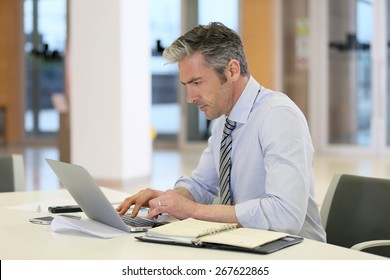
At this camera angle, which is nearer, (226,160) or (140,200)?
(140,200)

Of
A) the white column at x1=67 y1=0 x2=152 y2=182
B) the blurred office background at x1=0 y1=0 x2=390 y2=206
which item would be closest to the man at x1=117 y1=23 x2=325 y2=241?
the blurred office background at x1=0 y1=0 x2=390 y2=206

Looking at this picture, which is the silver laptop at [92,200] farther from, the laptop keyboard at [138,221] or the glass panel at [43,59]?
the glass panel at [43,59]

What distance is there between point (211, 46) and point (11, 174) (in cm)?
162

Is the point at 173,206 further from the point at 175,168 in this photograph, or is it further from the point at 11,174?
the point at 175,168

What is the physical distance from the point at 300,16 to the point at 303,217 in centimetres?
1052

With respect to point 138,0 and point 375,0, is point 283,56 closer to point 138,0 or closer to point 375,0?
point 375,0

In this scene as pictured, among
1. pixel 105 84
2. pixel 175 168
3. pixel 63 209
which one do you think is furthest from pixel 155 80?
pixel 63 209

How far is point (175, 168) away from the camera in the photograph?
10.5 meters

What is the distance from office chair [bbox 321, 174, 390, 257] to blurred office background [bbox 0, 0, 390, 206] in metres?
5.05

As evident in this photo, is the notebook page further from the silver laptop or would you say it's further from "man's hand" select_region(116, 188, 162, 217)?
"man's hand" select_region(116, 188, 162, 217)

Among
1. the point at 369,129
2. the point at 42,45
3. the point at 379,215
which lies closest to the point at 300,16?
the point at 369,129

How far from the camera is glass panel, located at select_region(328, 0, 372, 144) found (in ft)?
39.6

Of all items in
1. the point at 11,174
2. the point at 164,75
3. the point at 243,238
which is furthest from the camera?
the point at 164,75

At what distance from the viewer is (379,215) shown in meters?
Answer: 2.76
